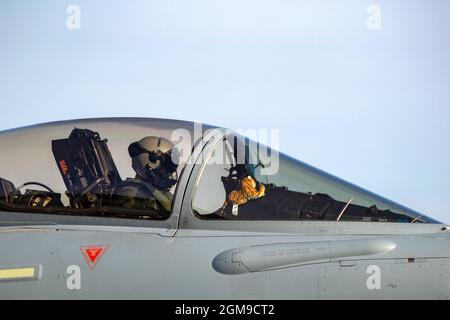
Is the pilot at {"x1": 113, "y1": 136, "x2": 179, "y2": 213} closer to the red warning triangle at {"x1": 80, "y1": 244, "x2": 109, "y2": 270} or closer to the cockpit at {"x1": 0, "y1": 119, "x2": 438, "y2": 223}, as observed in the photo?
the cockpit at {"x1": 0, "y1": 119, "x2": 438, "y2": 223}

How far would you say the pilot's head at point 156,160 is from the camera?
6.39 meters

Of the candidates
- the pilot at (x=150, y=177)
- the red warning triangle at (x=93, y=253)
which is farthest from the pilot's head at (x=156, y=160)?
the red warning triangle at (x=93, y=253)

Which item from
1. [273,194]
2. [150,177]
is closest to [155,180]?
[150,177]

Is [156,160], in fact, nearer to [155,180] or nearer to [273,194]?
[155,180]

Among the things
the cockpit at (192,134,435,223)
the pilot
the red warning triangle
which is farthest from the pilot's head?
the red warning triangle

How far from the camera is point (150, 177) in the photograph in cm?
650

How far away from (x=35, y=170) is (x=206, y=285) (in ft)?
6.51

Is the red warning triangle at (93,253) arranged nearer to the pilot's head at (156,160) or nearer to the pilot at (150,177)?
the pilot at (150,177)

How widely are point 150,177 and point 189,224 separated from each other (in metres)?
0.64

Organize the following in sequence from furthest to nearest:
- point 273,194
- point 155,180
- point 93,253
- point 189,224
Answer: point 155,180 < point 273,194 < point 189,224 < point 93,253

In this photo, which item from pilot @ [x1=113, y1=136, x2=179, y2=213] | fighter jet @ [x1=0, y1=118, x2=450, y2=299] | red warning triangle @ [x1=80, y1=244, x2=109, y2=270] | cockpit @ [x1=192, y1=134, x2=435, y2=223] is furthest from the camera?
pilot @ [x1=113, y1=136, x2=179, y2=213]

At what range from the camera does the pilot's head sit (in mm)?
6391
